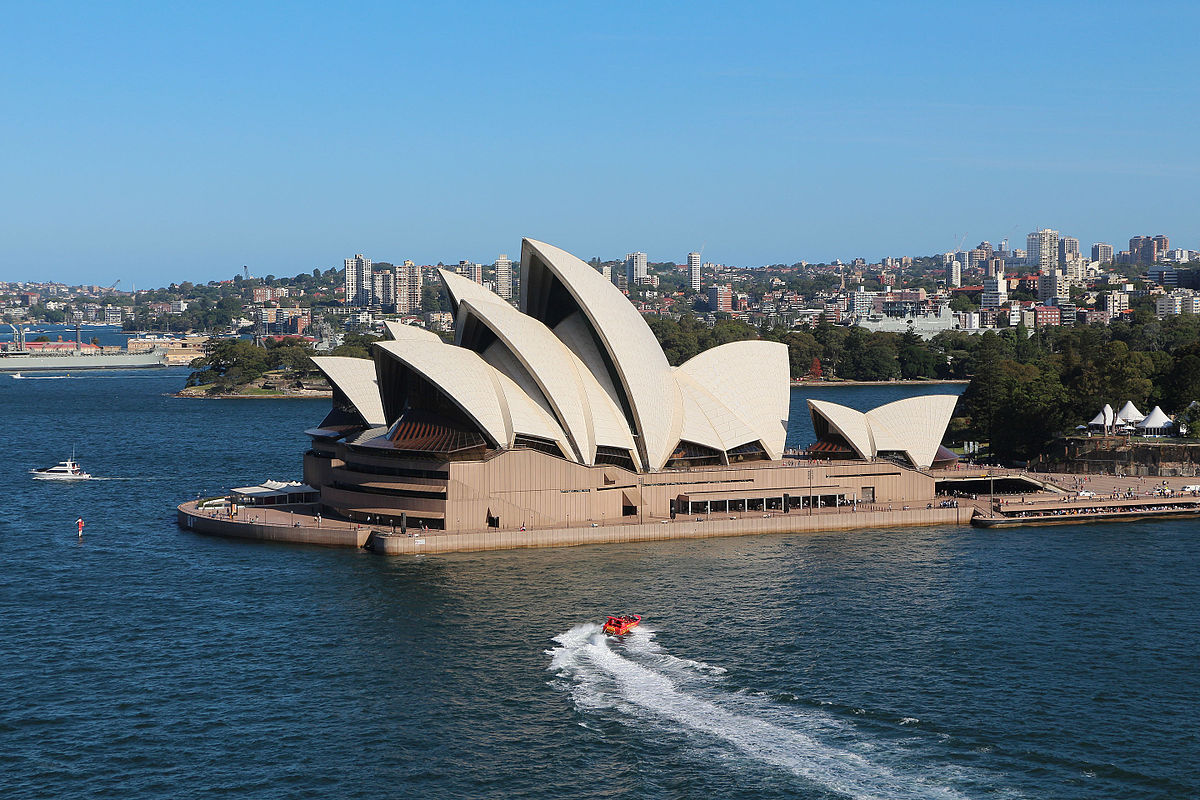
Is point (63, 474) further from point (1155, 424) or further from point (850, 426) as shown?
point (1155, 424)

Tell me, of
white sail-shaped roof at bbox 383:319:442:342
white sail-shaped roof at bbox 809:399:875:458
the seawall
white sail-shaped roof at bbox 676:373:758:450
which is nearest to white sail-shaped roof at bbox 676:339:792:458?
white sail-shaped roof at bbox 676:373:758:450

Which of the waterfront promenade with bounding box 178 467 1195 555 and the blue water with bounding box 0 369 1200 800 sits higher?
the waterfront promenade with bounding box 178 467 1195 555

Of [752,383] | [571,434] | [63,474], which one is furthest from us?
[63,474]

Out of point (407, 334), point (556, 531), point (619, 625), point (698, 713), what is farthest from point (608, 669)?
point (407, 334)

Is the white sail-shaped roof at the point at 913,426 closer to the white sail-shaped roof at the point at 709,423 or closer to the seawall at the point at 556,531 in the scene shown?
the seawall at the point at 556,531

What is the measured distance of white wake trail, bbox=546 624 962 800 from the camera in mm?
26734

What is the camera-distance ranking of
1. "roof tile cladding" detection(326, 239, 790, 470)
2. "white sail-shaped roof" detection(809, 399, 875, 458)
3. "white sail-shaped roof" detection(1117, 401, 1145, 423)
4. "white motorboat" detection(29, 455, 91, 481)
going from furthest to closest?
"white sail-shaped roof" detection(1117, 401, 1145, 423)
"white motorboat" detection(29, 455, 91, 481)
"white sail-shaped roof" detection(809, 399, 875, 458)
"roof tile cladding" detection(326, 239, 790, 470)

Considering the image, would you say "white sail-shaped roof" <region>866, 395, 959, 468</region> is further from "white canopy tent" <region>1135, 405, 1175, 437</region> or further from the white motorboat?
the white motorboat

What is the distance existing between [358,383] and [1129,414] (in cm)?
4349

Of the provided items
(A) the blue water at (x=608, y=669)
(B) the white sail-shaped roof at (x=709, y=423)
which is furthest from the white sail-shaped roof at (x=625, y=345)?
(A) the blue water at (x=608, y=669)

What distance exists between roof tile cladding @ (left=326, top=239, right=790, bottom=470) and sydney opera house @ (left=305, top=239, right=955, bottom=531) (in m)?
0.07

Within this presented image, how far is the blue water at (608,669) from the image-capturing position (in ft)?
90.2

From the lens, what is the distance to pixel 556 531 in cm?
5047

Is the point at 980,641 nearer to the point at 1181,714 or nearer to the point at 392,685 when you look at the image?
the point at 1181,714
